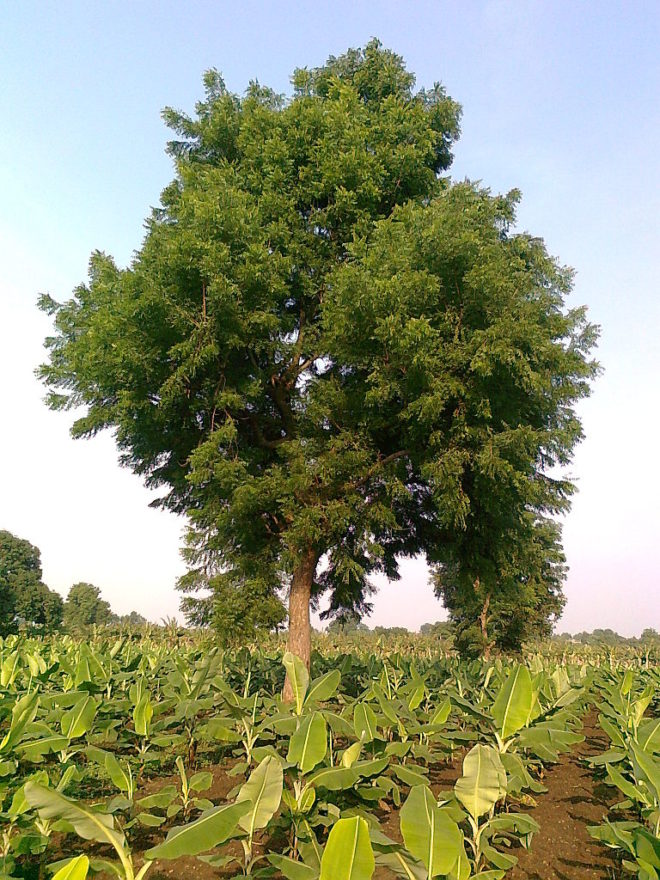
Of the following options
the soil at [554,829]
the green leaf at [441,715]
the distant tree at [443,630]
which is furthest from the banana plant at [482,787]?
the distant tree at [443,630]

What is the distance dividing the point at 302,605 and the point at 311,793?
751 cm

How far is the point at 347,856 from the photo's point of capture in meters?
1.86

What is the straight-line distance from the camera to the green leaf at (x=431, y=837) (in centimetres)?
235

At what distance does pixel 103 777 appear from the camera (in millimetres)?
5941

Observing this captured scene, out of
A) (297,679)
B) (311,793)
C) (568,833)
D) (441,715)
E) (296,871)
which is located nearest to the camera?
(296,871)

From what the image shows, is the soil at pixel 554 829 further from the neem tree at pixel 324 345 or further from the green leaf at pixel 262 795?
the neem tree at pixel 324 345

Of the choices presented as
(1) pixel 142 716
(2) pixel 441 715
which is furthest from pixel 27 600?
(2) pixel 441 715

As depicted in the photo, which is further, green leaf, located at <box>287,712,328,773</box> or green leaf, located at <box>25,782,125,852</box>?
green leaf, located at <box>287,712,328,773</box>

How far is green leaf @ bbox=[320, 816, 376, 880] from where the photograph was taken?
1.85 meters

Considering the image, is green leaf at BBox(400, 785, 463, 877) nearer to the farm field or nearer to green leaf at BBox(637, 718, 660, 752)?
the farm field

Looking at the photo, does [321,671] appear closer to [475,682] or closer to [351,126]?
[475,682]

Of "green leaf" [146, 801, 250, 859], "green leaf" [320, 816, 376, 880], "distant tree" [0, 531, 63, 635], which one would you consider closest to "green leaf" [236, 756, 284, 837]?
"green leaf" [146, 801, 250, 859]

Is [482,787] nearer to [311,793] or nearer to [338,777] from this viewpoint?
[338,777]

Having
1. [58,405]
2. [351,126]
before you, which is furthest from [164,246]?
[351,126]
